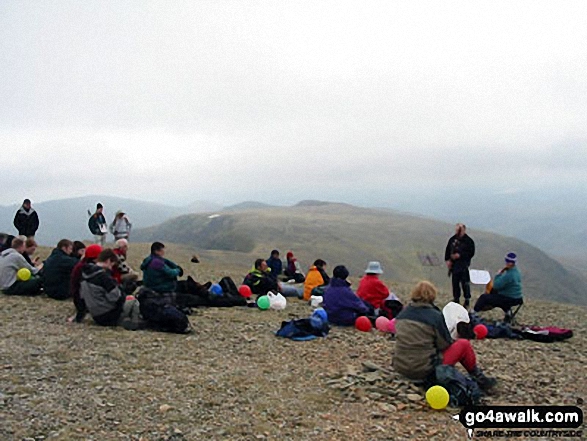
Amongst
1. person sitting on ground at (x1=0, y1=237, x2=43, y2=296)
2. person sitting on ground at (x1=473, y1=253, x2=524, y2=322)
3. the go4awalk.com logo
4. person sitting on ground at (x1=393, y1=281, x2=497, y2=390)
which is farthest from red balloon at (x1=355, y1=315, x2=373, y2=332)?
person sitting on ground at (x1=0, y1=237, x2=43, y2=296)

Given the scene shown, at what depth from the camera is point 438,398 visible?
8.22 meters

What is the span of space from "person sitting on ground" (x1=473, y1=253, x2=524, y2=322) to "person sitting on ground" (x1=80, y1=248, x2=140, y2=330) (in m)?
10.8

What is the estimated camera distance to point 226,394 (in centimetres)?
867

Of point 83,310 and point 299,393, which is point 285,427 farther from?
point 83,310

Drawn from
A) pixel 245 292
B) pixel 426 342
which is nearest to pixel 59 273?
pixel 245 292

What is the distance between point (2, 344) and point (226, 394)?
5.55 metres

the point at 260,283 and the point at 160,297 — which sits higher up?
the point at 160,297

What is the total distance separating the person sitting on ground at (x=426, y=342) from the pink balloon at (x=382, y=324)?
481 cm

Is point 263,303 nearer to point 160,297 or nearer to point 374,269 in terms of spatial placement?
point 374,269

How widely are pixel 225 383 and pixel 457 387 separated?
13.7ft

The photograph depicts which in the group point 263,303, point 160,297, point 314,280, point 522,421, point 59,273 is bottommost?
point 522,421

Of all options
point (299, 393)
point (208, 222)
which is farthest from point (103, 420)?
point (208, 222)

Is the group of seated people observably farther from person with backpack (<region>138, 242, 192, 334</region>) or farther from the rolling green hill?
the rolling green hill

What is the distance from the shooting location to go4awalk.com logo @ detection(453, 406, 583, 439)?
25.1 feet
